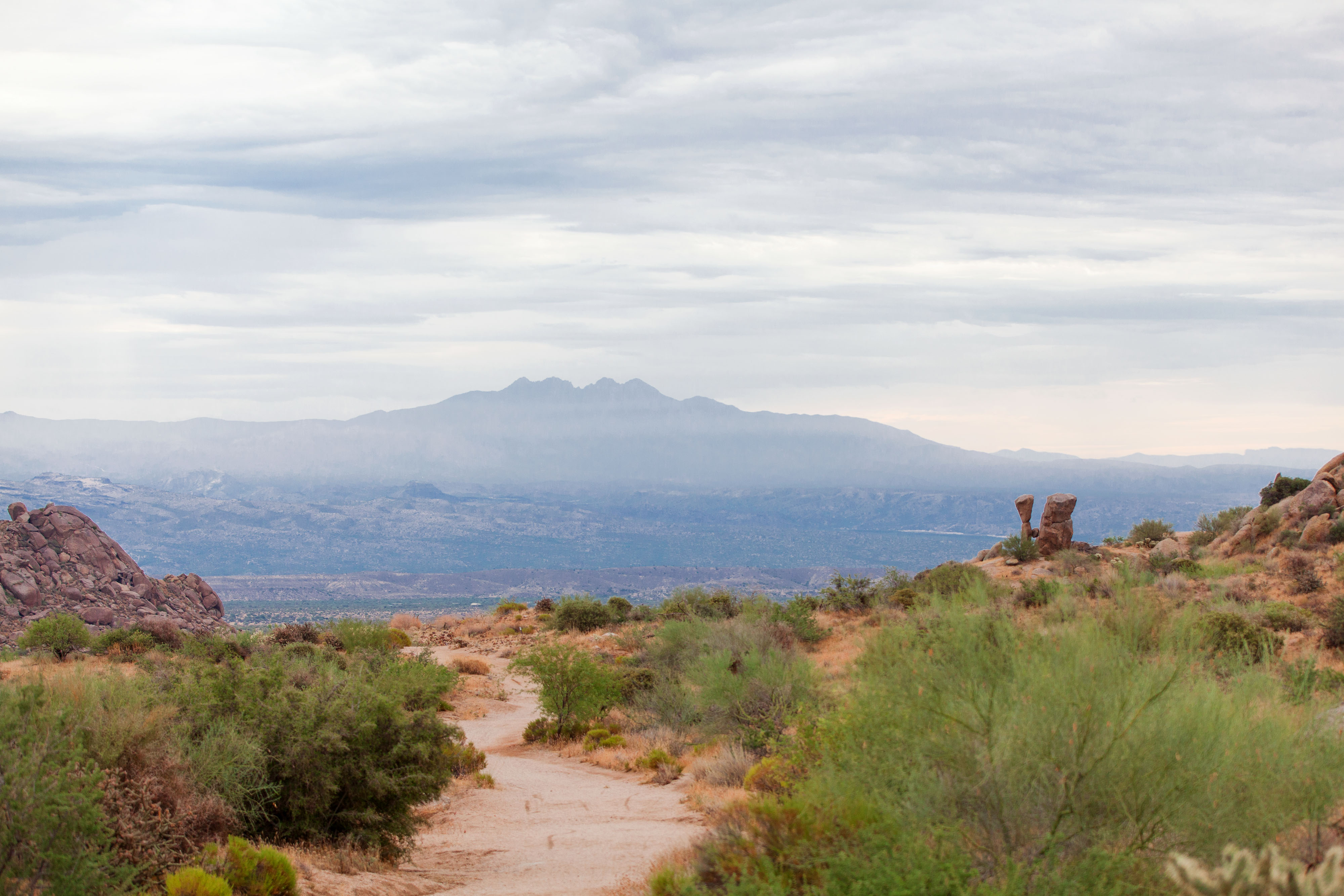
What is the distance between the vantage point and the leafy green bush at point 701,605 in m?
42.2

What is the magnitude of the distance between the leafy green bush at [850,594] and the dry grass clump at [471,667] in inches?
628

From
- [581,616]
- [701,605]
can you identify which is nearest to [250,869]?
[701,605]

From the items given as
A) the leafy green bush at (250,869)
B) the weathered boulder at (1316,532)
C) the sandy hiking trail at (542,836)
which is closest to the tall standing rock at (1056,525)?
the weathered boulder at (1316,532)

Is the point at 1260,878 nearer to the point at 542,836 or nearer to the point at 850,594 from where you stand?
the point at 542,836

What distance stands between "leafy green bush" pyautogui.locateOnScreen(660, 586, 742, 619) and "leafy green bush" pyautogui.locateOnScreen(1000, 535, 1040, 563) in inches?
610

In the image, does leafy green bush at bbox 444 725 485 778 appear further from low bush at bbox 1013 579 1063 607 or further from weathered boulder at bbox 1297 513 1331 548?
weathered boulder at bbox 1297 513 1331 548

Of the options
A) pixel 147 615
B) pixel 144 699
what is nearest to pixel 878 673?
pixel 144 699

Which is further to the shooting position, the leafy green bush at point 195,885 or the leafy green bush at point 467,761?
the leafy green bush at point 467,761

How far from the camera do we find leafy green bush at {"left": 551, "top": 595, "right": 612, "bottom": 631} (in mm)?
49844

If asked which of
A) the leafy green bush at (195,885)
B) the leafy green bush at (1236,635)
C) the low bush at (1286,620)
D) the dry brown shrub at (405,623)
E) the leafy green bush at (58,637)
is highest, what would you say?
the leafy green bush at (1236,635)

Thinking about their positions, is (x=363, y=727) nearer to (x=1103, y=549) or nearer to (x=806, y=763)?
(x=806, y=763)

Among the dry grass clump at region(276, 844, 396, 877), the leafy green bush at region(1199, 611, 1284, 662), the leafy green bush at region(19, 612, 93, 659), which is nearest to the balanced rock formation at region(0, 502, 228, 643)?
the leafy green bush at region(19, 612, 93, 659)

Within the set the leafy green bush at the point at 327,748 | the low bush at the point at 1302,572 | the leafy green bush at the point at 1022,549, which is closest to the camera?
the leafy green bush at the point at 327,748

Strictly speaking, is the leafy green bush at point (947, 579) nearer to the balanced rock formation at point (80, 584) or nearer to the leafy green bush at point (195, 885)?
the leafy green bush at point (195, 885)
